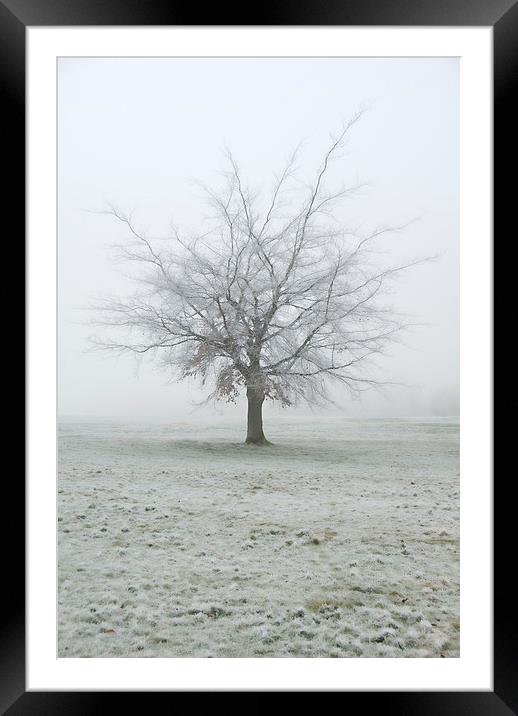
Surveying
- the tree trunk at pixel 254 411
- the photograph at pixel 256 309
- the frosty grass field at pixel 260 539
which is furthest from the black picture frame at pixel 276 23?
the tree trunk at pixel 254 411

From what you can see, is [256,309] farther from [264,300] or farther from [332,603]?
[332,603]

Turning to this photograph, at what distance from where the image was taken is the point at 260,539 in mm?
1832

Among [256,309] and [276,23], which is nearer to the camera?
[276,23]

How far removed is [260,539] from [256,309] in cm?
85

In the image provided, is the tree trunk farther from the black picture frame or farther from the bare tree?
the black picture frame

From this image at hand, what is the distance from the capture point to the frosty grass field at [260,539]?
166cm

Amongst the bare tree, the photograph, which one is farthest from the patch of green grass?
the bare tree

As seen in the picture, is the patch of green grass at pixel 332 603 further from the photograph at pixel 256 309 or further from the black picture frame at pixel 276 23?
the black picture frame at pixel 276 23

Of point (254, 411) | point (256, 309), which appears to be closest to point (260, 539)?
point (254, 411)

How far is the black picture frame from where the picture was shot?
1235 mm

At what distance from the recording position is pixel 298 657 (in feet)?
5.34
